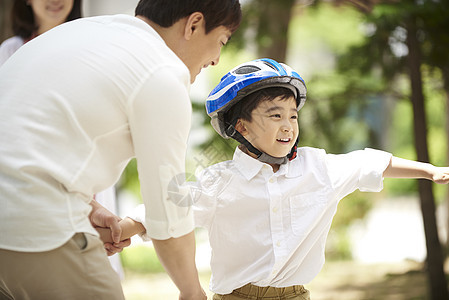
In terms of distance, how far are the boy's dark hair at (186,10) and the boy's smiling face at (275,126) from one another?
62 cm

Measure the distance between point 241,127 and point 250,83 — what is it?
0.69ft

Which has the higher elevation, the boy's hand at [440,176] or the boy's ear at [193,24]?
the boy's ear at [193,24]

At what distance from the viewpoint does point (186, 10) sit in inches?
67.6

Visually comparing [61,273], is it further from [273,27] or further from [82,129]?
[273,27]

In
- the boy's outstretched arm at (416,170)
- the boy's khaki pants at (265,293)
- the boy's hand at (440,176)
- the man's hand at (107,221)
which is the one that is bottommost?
the boy's khaki pants at (265,293)

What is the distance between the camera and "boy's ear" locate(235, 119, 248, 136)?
2.45 m

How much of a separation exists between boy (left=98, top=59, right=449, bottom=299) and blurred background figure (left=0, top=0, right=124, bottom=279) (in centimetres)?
102

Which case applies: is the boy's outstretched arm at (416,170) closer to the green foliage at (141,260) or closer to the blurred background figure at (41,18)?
the blurred background figure at (41,18)

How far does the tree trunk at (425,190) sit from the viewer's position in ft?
15.4

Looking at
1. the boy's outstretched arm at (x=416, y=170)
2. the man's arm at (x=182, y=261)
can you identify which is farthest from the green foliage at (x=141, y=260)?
the man's arm at (x=182, y=261)

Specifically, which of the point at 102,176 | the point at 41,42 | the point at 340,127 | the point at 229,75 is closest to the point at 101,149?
the point at 102,176

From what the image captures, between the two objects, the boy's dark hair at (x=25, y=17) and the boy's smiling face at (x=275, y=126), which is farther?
the boy's dark hair at (x=25, y=17)

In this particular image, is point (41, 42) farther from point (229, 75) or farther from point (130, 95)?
point (229, 75)

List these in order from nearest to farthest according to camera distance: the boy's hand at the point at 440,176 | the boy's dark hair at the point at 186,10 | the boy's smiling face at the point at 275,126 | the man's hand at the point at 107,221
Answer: the boy's dark hair at the point at 186,10 < the man's hand at the point at 107,221 < the boy's hand at the point at 440,176 < the boy's smiling face at the point at 275,126
